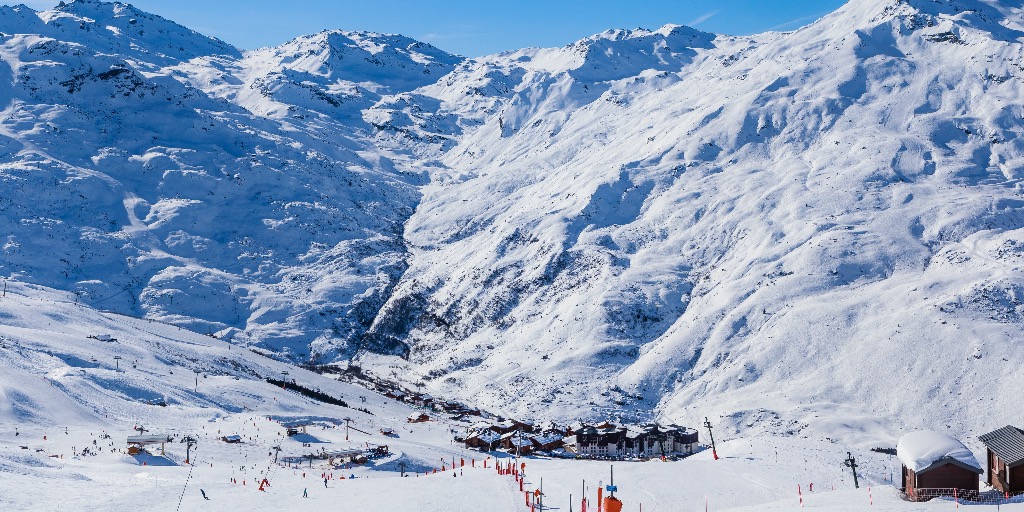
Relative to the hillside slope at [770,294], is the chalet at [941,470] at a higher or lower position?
lower

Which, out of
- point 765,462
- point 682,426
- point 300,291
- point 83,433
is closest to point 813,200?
point 682,426

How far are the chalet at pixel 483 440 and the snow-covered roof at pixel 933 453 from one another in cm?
6316

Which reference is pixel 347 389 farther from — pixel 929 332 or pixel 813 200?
pixel 813 200

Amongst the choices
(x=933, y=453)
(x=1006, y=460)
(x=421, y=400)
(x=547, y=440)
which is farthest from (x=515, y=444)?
(x=1006, y=460)

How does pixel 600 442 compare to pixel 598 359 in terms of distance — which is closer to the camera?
pixel 600 442

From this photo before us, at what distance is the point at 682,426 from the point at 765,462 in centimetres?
5872

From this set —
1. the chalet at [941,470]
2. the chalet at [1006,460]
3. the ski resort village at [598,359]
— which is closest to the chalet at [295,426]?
the ski resort village at [598,359]

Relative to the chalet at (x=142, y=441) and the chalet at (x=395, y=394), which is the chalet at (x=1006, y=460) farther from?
the chalet at (x=395, y=394)

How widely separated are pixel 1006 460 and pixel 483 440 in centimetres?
6779

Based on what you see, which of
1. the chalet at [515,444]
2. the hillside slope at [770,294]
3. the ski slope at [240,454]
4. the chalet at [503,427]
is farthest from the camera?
the hillside slope at [770,294]

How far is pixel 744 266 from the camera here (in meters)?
156

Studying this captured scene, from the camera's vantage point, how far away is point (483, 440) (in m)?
101

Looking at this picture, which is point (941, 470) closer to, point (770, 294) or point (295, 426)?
point (295, 426)

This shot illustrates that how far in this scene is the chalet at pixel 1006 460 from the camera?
126 ft
